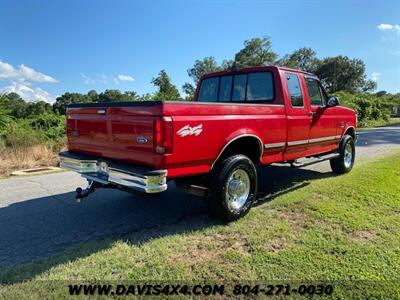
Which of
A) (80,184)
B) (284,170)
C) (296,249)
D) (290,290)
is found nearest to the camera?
(290,290)

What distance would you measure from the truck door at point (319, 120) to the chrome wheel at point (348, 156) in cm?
75

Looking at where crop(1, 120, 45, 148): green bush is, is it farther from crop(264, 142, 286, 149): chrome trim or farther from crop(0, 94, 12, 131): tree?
crop(264, 142, 286, 149): chrome trim

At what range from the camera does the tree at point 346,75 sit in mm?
64812

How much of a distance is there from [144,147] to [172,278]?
4.76 ft

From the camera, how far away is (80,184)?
7023 millimetres

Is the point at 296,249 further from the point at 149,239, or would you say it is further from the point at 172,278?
the point at 149,239

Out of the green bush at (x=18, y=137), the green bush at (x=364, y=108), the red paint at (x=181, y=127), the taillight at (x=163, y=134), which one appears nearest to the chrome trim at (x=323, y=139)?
the red paint at (x=181, y=127)

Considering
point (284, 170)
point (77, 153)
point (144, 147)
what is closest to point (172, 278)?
point (144, 147)

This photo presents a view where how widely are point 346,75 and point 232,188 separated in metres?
68.1

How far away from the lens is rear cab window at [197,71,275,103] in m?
5.79

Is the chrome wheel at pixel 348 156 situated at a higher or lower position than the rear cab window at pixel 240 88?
lower

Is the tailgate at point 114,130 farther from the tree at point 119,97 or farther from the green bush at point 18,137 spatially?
the tree at point 119,97

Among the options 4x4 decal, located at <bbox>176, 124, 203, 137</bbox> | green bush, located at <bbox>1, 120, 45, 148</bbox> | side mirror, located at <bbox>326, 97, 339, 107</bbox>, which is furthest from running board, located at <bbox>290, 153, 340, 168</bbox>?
green bush, located at <bbox>1, 120, 45, 148</bbox>

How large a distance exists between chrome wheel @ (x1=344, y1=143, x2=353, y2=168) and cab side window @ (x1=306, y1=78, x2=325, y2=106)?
1.68 metres
